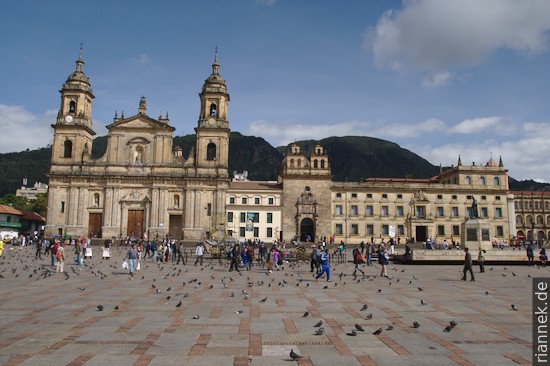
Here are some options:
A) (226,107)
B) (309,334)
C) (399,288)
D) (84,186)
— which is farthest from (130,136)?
(309,334)

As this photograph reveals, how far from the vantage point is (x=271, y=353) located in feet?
25.4

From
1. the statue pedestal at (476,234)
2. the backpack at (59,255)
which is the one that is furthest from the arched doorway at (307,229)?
the backpack at (59,255)

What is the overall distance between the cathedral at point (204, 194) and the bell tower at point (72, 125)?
0.43 feet

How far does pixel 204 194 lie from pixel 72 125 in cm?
1943

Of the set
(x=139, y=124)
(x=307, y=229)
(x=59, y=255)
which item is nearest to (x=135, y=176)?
(x=139, y=124)

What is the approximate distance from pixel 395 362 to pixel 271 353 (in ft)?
7.07

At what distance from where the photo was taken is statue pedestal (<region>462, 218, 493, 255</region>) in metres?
30.6

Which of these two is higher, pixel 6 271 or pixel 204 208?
pixel 204 208

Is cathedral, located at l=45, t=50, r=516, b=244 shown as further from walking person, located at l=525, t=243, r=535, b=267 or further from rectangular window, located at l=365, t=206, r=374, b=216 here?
walking person, located at l=525, t=243, r=535, b=267

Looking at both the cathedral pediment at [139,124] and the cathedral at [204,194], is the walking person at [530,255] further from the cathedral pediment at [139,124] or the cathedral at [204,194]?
the cathedral pediment at [139,124]

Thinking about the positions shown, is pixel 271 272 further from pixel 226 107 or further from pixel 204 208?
pixel 226 107

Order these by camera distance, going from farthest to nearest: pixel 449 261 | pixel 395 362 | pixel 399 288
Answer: pixel 449 261 → pixel 399 288 → pixel 395 362

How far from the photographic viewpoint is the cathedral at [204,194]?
54.8 m

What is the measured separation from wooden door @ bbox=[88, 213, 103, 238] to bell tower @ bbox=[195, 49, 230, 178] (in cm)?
1397
